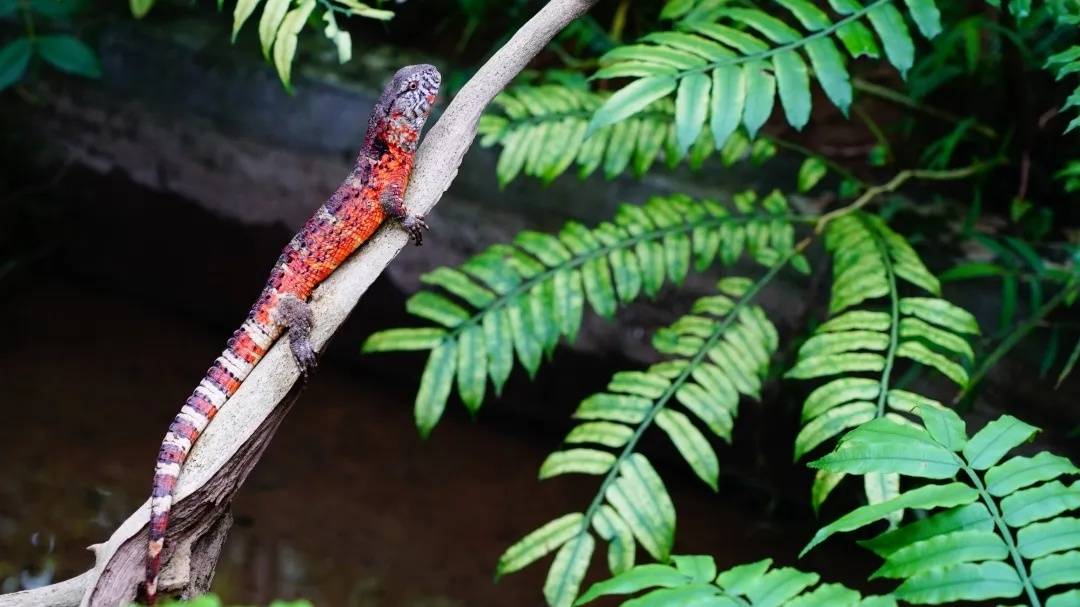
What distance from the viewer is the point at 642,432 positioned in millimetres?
2688

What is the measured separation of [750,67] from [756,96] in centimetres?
11

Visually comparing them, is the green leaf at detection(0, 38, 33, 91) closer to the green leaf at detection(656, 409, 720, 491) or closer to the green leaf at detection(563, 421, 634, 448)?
the green leaf at detection(563, 421, 634, 448)

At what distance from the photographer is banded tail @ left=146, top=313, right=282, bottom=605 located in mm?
1900

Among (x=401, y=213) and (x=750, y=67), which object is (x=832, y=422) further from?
(x=401, y=213)

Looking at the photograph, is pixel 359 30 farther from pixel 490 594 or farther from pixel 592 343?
pixel 490 594

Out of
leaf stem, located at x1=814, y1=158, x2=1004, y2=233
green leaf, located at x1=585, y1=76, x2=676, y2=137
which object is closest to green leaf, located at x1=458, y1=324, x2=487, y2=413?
green leaf, located at x1=585, y1=76, x2=676, y2=137

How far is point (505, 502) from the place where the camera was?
4184 mm

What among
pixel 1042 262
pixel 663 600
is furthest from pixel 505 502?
pixel 663 600

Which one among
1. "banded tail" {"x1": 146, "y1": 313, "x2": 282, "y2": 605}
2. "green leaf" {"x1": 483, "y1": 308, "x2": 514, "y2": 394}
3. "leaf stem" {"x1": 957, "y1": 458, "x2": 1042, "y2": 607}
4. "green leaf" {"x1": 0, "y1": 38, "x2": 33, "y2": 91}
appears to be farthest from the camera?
"green leaf" {"x1": 0, "y1": 38, "x2": 33, "y2": 91}

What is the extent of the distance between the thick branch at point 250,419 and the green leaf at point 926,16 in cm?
86

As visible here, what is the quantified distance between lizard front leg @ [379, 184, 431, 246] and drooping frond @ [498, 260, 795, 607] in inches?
28.5

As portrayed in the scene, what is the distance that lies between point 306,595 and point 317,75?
92.9 inches

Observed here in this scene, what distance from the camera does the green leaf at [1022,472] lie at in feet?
5.26

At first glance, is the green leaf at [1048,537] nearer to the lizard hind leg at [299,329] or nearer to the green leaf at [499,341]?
the lizard hind leg at [299,329]
